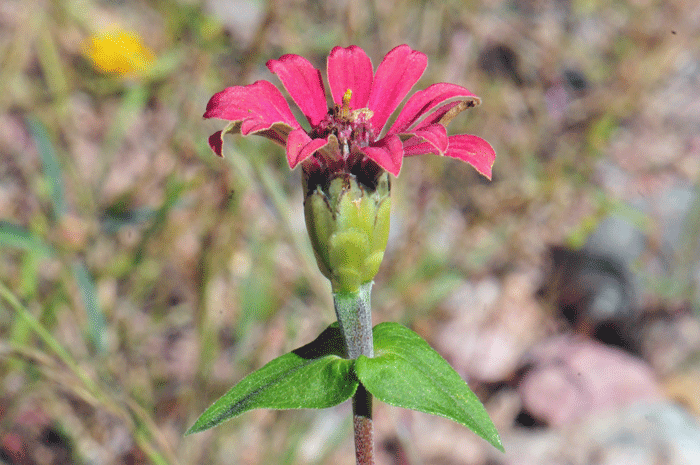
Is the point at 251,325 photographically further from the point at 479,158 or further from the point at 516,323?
the point at 479,158

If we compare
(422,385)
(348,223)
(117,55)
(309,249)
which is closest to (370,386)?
(422,385)

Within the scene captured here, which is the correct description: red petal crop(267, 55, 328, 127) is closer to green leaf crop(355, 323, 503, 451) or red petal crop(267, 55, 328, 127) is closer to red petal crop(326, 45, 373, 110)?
red petal crop(326, 45, 373, 110)

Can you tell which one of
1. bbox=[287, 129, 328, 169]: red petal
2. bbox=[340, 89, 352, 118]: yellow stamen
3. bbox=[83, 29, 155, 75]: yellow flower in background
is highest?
bbox=[83, 29, 155, 75]: yellow flower in background

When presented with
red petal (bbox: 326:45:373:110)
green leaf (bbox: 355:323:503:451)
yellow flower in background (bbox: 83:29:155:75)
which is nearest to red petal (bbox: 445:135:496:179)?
red petal (bbox: 326:45:373:110)

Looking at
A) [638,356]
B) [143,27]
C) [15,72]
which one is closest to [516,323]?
[638,356]

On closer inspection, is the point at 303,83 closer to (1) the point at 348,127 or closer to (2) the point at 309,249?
(1) the point at 348,127

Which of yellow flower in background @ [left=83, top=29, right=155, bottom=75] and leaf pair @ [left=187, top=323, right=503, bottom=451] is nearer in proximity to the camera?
leaf pair @ [left=187, top=323, right=503, bottom=451]
